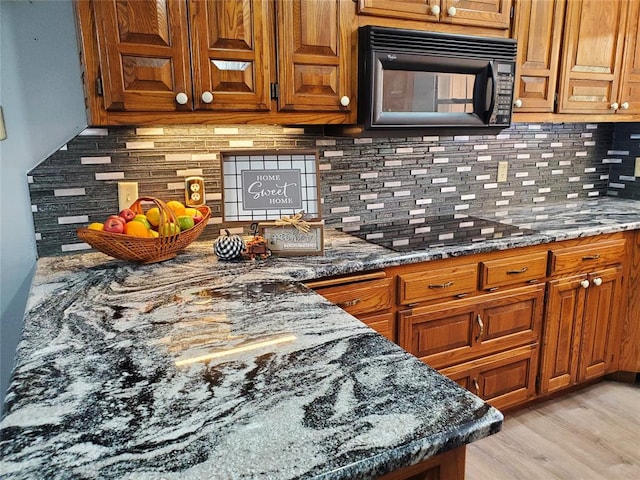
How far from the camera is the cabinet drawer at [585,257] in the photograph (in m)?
2.18

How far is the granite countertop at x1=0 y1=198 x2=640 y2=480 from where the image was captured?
703 millimetres

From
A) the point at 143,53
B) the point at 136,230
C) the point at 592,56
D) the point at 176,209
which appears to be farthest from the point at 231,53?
the point at 592,56

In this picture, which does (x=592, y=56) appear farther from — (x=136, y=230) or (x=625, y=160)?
(x=136, y=230)

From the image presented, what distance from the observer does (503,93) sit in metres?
2.11

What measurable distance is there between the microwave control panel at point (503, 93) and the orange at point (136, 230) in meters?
1.46

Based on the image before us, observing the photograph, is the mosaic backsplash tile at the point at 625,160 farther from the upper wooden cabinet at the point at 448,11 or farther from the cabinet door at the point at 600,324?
the upper wooden cabinet at the point at 448,11

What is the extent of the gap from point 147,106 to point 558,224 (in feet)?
6.09

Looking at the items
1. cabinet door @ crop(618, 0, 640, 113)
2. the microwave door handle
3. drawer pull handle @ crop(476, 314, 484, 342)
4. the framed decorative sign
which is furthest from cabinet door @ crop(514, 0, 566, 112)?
the framed decorative sign

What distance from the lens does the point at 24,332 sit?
116 cm

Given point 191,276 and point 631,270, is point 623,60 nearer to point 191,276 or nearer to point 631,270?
point 631,270

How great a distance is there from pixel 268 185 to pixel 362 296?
0.53 m

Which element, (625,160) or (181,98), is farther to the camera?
(625,160)

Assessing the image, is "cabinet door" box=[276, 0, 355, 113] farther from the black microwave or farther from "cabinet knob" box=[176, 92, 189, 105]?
"cabinet knob" box=[176, 92, 189, 105]

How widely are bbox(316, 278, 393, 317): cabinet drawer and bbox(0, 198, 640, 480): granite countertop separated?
270 mm
